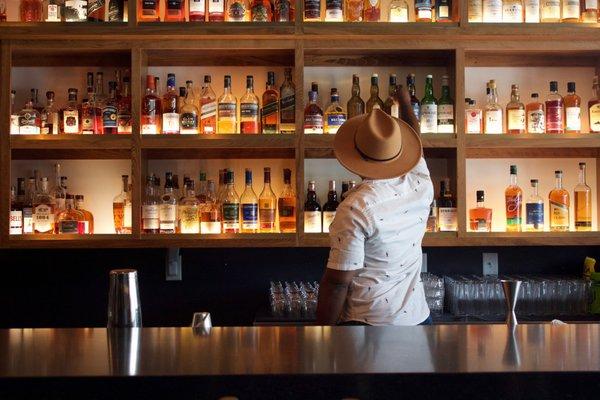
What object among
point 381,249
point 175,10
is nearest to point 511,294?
point 381,249

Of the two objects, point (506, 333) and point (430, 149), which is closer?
point (506, 333)

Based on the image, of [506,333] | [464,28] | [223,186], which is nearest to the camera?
[506,333]

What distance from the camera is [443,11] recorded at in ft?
10.1

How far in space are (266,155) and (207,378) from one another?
2.21m

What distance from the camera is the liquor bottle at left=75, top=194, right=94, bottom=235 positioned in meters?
3.10

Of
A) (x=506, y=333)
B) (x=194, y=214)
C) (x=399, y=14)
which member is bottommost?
(x=506, y=333)

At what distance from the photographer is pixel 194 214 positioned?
307 centimetres

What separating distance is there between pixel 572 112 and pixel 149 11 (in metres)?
1.93

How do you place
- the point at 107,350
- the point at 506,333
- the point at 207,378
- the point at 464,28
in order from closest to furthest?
the point at 207,378
the point at 107,350
the point at 506,333
the point at 464,28

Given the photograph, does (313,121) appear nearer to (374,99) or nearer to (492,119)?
(374,99)

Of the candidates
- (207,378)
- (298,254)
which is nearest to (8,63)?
(298,254)

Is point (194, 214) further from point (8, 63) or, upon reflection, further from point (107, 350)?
point (107, 350)

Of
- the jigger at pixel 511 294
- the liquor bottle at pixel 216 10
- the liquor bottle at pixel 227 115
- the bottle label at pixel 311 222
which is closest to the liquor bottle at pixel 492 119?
the bottle label at pixel 311 222

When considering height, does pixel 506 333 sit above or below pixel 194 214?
below
